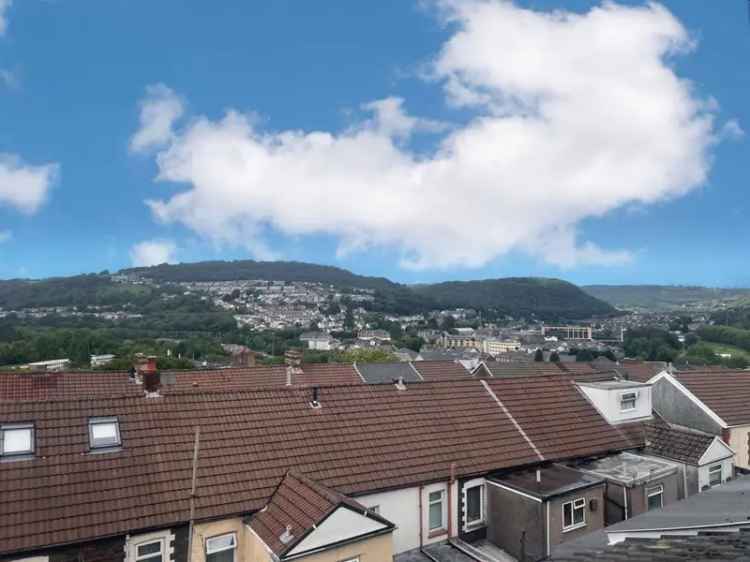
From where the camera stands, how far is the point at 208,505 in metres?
12.0

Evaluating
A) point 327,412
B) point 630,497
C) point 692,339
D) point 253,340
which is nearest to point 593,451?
point 630,497

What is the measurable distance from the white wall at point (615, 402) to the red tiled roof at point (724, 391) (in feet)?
10.1

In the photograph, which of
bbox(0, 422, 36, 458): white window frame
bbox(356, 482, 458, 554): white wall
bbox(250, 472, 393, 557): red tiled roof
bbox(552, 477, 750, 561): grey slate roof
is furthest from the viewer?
bbox(356, 482, 458, 554): white wall

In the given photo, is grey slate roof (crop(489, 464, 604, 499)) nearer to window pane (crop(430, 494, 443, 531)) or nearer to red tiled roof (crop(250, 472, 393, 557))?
window pane (crop(430, 494, 443, 531))

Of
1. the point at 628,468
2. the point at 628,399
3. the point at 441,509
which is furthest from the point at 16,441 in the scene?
the point at 628,399

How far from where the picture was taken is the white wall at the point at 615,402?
20203 mm

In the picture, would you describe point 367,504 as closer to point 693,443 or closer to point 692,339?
point 693,443

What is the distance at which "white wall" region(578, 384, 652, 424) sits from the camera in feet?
66.3

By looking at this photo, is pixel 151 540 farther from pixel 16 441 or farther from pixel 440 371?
pixel 440 371

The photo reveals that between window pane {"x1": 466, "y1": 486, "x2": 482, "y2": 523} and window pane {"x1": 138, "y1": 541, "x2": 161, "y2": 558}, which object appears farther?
window pane {"x1": 466, "y1": 486, "x2": 482, "y2": 523}

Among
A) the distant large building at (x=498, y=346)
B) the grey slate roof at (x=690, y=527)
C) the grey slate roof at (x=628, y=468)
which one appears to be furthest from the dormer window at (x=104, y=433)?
the distant large building at (x=498, y=346)

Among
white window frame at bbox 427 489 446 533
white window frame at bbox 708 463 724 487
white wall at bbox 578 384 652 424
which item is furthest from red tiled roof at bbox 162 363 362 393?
white window frame at bbox 708 463 724 487

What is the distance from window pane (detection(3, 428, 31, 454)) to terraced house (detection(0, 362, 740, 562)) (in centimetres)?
3

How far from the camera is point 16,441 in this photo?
39.1 ft
